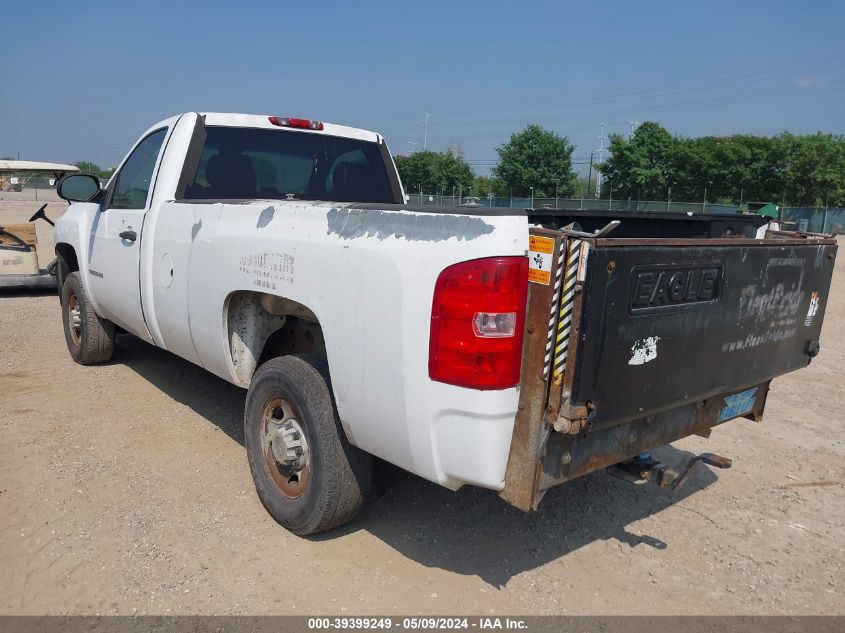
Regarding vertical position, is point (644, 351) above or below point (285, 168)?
below

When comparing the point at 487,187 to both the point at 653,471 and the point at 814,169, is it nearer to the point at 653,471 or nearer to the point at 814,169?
the point at 814,169

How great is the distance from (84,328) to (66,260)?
3.24 feet

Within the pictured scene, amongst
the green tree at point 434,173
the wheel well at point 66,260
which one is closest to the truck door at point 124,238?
the wheel well at point 66,260

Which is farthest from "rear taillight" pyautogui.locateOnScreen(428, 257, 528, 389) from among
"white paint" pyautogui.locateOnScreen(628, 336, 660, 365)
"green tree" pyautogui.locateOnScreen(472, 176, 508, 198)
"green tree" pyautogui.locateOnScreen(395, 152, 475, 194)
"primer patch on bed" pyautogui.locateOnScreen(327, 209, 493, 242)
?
"green tree" pyautogui.locateOnScreen(472, 176, 508, 198)

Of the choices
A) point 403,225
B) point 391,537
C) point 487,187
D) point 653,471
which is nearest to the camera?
point 403,225

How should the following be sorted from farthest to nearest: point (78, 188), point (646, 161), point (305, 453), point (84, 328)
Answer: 1. point (646, 161)
2. point (84, 328)
3. point (78, 188)
4. point (305, 453)

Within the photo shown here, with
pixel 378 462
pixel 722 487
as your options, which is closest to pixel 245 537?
pixel 378 462

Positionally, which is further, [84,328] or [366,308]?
[84,328]

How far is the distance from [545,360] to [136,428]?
3.42 m

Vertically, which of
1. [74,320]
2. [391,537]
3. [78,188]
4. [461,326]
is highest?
[78,188]

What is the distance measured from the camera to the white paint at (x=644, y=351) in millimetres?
2648

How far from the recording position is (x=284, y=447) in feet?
11.1

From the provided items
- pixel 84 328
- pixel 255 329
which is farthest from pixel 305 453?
pixel 84 328

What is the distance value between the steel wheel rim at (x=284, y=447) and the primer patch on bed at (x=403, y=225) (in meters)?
0.97
